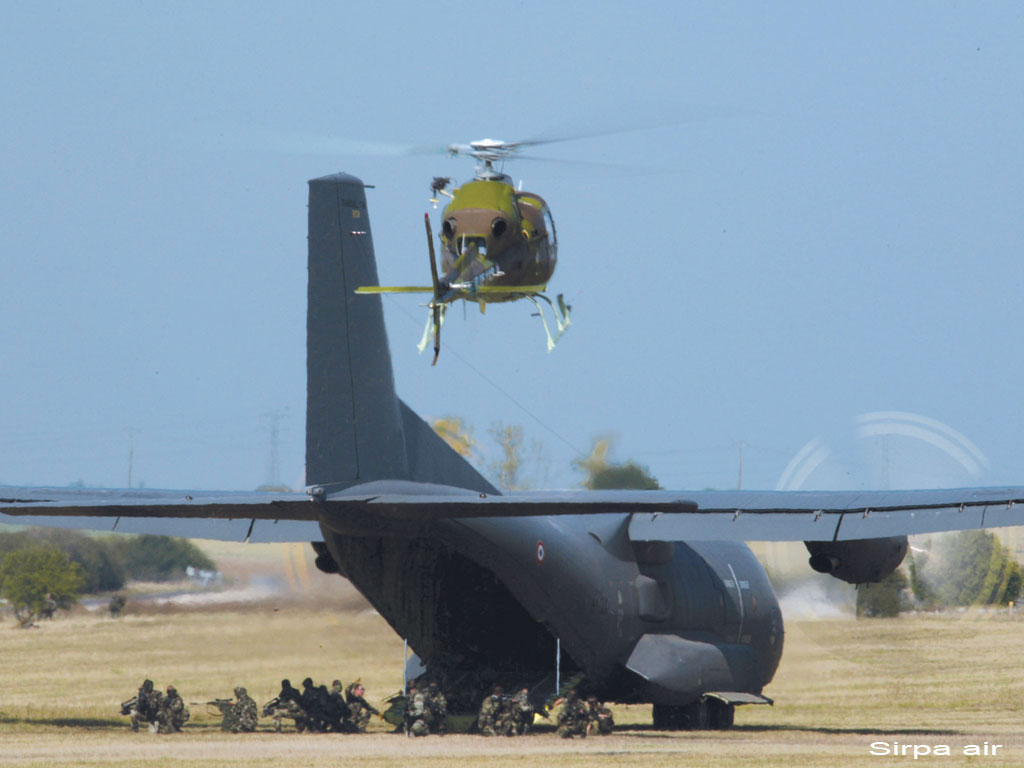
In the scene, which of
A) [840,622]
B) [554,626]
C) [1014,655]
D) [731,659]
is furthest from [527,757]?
[1014,655]

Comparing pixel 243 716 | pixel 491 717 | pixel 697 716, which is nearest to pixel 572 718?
pixel 491 717

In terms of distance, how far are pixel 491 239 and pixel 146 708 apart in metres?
9.83

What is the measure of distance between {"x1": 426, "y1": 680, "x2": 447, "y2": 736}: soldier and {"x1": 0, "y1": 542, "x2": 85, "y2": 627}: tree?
19752 millimetres

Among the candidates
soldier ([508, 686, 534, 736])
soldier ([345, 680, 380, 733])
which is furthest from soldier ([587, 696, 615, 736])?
soldier ([345, 680, 380, 733])

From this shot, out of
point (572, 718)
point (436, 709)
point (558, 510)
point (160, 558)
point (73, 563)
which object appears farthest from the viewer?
point (73, 563)

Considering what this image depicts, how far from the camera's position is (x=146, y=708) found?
26359mm

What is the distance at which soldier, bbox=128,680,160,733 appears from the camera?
26359mm

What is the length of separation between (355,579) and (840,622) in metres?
9.88

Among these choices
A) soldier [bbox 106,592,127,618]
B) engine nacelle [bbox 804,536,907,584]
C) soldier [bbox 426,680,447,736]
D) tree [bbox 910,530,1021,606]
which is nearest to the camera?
soldier [bbox 426,680,447,736]

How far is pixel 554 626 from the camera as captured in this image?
26.2 m

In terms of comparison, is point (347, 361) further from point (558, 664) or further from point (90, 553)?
point (90, 553)

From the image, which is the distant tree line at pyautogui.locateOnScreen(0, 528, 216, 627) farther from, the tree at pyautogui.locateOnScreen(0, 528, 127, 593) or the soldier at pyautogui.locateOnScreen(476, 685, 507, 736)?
the soldier at pyautogui.locateOnScreen(476, 685, 507, 736)

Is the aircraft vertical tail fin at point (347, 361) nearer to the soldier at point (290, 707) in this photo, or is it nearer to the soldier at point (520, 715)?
the soldier at point (520, 715)

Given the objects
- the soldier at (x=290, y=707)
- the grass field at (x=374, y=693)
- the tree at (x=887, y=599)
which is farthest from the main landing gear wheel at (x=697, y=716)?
the tree at (x=887, y=599)
